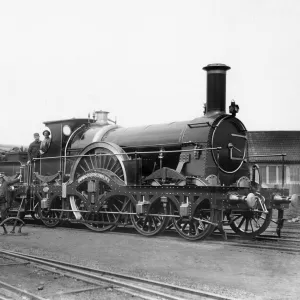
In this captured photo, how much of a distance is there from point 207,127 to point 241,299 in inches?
249

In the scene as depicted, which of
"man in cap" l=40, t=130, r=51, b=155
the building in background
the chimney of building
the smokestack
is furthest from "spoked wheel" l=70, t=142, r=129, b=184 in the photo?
the building in background

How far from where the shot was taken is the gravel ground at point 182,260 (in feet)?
21.4

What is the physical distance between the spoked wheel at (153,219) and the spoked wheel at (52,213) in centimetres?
291

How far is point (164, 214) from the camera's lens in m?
11.6

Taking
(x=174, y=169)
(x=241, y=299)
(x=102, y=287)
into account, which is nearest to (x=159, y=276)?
(x=102, y=287)

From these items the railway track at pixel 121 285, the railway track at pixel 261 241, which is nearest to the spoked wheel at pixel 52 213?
the railway track at pixel 261 241

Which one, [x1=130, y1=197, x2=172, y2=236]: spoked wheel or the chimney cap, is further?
the chimney cap

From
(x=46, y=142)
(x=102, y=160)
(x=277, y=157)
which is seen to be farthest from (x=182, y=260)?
(x=277, y=157)

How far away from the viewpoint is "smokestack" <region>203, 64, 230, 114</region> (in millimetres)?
12023

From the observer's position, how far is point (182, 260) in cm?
A: 851

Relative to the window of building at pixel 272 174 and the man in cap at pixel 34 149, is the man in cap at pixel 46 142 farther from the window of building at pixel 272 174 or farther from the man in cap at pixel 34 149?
the window of building at pixel 272 174

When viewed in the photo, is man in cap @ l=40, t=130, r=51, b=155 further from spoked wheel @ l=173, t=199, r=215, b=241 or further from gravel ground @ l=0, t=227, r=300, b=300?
spoked wheel @ l=173, t=199, r=215, b=241

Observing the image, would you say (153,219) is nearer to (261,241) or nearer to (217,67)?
(261,241)

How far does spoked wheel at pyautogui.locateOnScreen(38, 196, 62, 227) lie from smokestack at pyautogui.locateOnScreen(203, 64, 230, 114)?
5228 millimetres
